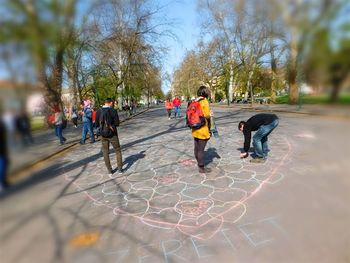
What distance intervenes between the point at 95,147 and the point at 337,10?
8.16 m

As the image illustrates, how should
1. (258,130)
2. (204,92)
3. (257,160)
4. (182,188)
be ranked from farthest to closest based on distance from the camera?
(258,130) → (257,160) → (204,92) → (182,188)

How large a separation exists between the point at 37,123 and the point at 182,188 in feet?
10.9

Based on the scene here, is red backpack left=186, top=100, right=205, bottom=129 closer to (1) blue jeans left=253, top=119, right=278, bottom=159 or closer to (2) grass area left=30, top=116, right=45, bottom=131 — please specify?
(1) blue jeans left=253, top=119, right=278, bottom=159

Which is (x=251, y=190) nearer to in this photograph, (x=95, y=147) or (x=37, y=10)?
(x=37, y=10)

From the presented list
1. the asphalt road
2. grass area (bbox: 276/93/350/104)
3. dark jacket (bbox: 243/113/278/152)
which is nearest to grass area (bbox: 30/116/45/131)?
the asphalt road

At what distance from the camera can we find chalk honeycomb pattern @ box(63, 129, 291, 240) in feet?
9.40

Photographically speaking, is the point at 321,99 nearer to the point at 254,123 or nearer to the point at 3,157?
the point at 3,157

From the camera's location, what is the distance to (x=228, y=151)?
6.25 metres

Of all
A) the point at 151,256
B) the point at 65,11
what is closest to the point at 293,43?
the point at 65,11

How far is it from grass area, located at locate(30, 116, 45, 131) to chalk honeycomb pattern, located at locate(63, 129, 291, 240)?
2.04 m

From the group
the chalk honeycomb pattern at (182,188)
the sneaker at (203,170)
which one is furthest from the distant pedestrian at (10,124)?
the sneaker at (203,170)

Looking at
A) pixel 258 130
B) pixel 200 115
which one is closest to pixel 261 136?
pixel 258 130

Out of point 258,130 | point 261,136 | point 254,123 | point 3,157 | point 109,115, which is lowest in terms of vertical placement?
point 261,136

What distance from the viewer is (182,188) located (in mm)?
3875
